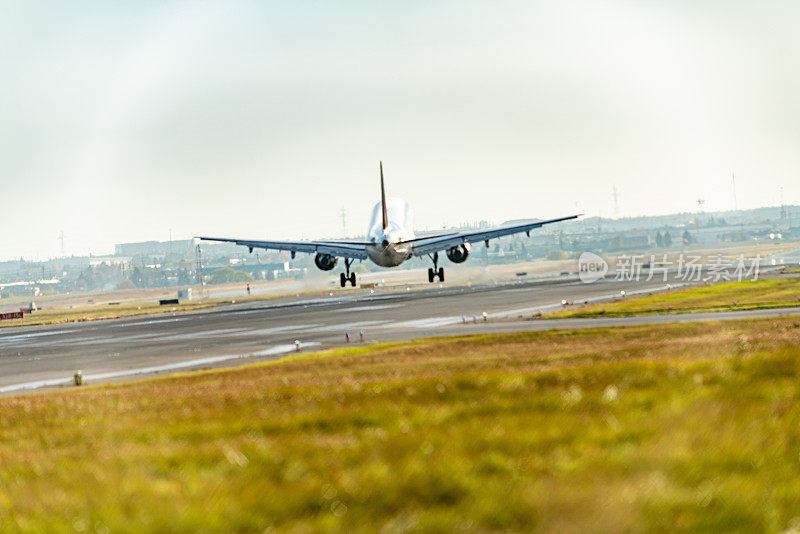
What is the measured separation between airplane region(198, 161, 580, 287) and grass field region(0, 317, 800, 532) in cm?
8418

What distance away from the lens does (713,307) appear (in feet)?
256

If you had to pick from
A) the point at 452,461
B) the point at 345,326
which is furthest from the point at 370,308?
the point at 452,461

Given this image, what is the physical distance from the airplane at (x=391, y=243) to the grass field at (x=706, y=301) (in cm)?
1482

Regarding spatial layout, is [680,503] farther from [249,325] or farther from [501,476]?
[249,325]

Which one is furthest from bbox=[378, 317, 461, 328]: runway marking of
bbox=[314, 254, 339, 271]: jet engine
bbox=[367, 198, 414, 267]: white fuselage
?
bbox=[314, 254, 339, 271]: jet engine

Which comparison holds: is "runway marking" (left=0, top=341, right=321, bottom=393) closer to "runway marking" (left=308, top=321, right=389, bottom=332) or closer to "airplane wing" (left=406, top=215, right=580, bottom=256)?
"runway marking" (left=308, top=321, right=389, bottom=332)

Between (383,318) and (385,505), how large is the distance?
7895 cm

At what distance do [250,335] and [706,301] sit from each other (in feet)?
140

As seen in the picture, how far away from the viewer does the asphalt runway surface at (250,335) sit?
53781 mm

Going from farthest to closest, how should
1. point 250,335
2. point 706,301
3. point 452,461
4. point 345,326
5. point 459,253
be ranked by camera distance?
point 459,253
point 706,301
point 345,326
point 250,335
point 452,461

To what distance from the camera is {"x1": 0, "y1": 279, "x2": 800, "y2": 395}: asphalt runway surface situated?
53.8m

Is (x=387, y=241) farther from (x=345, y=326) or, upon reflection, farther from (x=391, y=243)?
(x=345, y=326)

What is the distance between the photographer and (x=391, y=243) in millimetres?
100500

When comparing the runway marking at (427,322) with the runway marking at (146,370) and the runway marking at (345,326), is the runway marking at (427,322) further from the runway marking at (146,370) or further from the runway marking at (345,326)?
the runway marking at (146,370)
